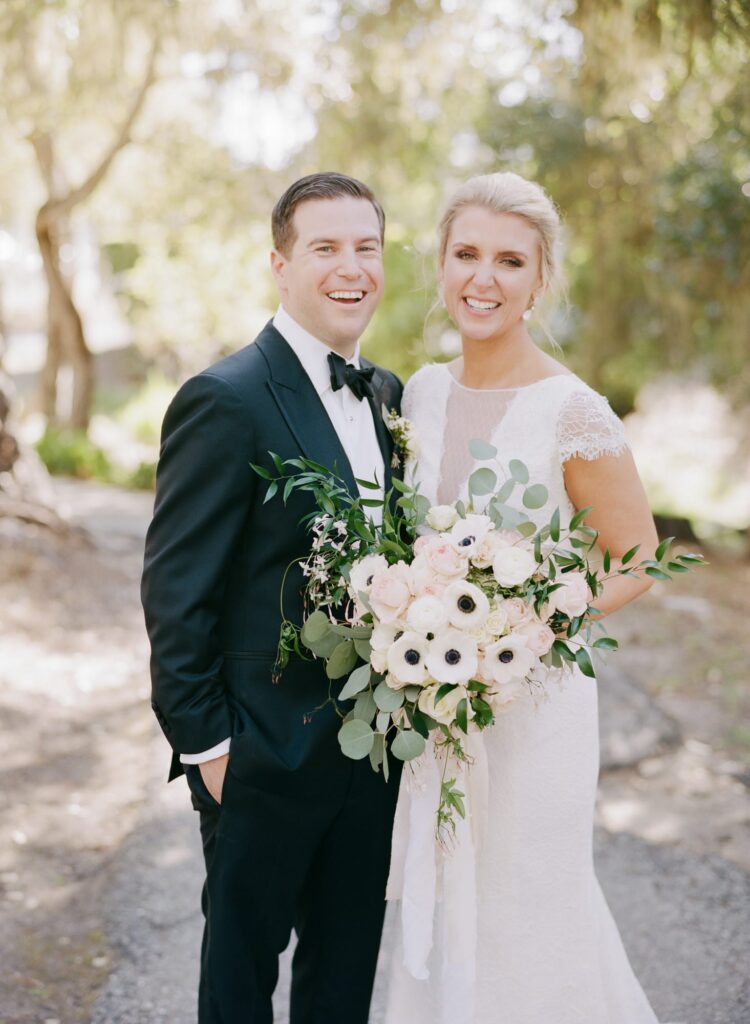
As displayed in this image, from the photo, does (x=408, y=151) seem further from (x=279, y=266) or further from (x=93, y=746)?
(x=279, y=266)

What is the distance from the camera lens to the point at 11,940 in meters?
3.28

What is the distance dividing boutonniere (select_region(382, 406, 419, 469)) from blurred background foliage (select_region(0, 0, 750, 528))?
0.63 meters

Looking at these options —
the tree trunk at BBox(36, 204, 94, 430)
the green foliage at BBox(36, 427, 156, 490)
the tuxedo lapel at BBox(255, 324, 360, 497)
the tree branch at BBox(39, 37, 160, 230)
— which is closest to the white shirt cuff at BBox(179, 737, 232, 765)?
the tuxedo lapel at BBox(255, 324, 360, 497)

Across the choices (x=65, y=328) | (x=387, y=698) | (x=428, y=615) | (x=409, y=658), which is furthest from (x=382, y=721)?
(x=65, y=328)

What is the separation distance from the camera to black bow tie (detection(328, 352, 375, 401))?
2312mm

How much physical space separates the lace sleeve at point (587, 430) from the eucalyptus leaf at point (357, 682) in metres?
0.78

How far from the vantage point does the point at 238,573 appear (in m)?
2.24

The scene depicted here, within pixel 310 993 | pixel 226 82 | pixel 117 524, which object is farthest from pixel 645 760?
pixel 226 82

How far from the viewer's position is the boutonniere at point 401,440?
8.22 feet

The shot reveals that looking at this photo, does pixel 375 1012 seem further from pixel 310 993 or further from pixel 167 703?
pixel 167 703

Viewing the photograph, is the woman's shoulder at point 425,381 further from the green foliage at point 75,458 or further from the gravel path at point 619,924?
the green foliage at point 75,458

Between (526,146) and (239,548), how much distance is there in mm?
9189

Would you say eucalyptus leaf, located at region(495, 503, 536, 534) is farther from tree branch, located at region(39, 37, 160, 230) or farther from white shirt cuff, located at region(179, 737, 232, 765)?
tree branch, located at region(39, 37, 160, 230)

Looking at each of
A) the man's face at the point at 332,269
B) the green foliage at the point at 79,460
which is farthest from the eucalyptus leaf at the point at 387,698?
the green foliage at the point at 79,460
